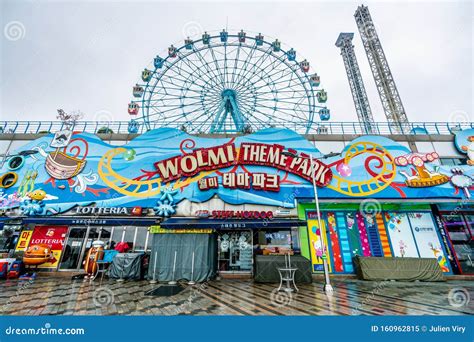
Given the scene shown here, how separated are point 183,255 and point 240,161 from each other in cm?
621

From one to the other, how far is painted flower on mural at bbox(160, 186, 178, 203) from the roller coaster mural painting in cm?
6

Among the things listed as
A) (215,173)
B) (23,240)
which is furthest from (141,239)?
(23,240)

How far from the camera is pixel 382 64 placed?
4162cm

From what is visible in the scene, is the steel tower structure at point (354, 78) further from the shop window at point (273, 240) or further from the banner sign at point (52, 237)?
the banner sign at point (52, 237)

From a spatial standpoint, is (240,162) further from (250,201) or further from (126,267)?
(126,267)

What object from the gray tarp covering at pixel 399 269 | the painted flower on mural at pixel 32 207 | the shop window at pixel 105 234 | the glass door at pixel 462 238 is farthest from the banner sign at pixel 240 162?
the glass door at pixel 462 238

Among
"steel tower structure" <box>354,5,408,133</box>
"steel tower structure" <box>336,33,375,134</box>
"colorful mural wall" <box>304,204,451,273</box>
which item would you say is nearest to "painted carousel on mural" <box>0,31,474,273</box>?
"colorful mural wall" <box>304,204,451,273</box>

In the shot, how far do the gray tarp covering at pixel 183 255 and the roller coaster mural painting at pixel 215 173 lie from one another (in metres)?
1.86

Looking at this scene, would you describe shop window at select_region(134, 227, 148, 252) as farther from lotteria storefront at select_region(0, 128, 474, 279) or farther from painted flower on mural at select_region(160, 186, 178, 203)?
painted flower on mural at select_region(160, 186, 178, 203)

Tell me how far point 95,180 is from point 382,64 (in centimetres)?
5051

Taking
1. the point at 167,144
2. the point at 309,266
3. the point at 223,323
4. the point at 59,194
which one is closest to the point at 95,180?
the point at 59,194

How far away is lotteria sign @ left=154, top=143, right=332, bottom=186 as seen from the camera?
13164mm

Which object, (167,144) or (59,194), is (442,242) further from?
(59,194)

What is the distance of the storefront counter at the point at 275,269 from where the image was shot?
10.2 meters
